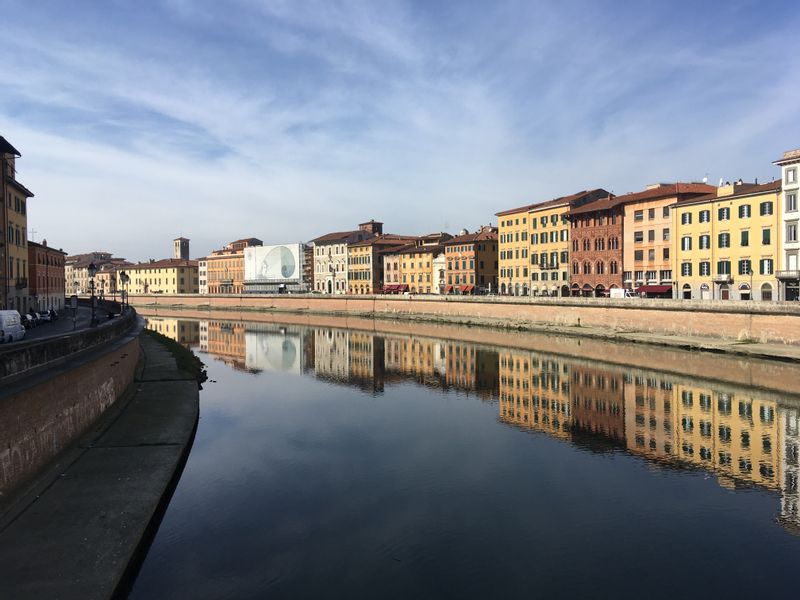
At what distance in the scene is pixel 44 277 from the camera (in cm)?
5991

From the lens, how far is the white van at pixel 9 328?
2686 centimetres

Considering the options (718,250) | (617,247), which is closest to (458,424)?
(718,250)

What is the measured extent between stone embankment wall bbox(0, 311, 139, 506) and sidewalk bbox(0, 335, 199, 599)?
55cm

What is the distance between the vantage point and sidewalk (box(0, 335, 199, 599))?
37.0 ft

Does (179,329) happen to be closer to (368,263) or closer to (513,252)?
(368,263)

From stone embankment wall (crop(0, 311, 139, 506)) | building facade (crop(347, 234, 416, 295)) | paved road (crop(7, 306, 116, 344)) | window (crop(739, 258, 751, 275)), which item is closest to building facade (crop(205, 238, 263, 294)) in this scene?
building facade (crop(347, 234, 416, 295))

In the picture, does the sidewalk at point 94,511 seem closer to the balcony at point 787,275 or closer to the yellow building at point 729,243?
the balcony at point 787,275

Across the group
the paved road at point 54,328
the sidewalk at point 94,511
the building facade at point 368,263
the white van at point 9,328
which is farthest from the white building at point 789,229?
the building facade at point 368,263

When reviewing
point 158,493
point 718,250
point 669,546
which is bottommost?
point 669,546

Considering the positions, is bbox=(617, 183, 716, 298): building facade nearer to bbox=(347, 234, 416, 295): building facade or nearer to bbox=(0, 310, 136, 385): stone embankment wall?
bbox=(347, 234, 416, 295): building facade

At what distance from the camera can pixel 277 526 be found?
16250mm

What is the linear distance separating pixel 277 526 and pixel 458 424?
13.6 metres

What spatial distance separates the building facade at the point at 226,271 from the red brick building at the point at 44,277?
80689mm

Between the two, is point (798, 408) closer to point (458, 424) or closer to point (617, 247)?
point (458, 424)
